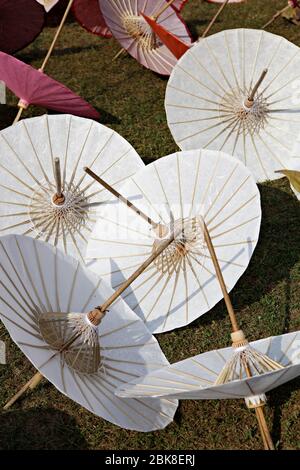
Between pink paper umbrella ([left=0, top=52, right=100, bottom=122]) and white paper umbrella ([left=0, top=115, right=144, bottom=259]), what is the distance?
0.49 feet

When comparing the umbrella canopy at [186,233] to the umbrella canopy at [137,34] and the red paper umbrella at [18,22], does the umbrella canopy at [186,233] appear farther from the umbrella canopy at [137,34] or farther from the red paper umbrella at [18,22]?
the red paper umbrella at [18,22]

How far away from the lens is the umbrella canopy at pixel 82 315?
141 inches

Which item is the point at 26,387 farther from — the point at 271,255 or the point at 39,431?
the point at 271,255

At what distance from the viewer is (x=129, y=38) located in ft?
21.0

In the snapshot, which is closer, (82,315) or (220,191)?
(82,315)

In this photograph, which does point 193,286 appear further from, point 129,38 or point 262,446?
point 129,38

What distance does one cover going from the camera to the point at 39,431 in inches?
162

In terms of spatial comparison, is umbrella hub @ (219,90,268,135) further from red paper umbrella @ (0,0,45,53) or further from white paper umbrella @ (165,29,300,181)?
red paper umbrella @ (0,0,45,53)

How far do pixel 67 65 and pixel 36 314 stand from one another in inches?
152

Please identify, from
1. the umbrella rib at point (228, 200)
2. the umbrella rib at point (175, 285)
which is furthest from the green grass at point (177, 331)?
the umbrella rib at point (228, 200)

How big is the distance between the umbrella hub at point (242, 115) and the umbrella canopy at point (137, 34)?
112 cm

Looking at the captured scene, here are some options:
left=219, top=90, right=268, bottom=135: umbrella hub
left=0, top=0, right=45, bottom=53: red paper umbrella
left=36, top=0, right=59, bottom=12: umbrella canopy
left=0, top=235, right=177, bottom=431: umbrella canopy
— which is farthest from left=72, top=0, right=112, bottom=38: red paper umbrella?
left=0, top=235, right=177, bottom=431: umbrella canopy

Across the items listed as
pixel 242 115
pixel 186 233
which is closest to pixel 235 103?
pixel 242 115

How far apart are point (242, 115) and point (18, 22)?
2139 millimetres
